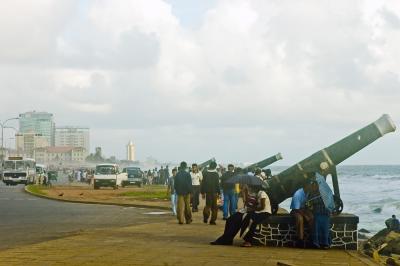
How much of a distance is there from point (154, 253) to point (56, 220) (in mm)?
9160

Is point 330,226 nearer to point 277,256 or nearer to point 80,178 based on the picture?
point 277,256

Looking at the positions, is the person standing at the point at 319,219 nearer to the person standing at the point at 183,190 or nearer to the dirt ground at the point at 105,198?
the person standing at the point at 183,190

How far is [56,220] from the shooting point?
20781 mm

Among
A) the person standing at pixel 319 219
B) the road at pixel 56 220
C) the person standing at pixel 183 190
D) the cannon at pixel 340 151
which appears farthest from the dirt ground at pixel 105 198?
the person standing at pixel 319 219

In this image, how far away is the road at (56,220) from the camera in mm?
16109

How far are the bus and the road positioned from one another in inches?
1262

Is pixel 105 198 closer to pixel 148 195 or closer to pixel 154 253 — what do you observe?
pixel 148 195

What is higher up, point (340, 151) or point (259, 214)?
point (340, 151)

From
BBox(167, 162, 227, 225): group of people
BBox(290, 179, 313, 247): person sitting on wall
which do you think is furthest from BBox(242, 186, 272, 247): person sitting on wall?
BBox(167, 162, 227, 225): group of people

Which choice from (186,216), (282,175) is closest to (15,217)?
(186,216)

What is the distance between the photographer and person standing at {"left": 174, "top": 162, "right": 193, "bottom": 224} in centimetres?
1906

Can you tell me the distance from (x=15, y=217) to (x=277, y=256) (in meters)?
12.1

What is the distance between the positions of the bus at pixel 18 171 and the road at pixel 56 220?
105ft

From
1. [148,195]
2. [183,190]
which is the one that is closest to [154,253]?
[183,190]
